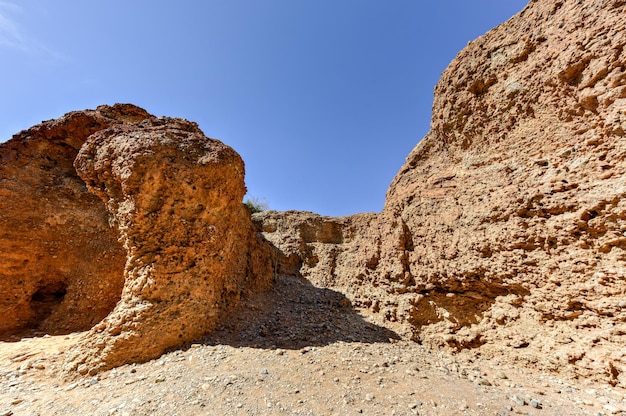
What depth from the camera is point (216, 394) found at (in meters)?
3.95

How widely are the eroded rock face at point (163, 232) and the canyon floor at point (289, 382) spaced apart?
466mm

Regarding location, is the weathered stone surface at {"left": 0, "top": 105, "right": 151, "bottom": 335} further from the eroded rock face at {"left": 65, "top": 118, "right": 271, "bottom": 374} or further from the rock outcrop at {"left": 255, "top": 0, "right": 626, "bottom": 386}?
the rock outcrop at {"left": 255, "top": 0, "right": 626, "bottom": 386}

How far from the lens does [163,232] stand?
623 centimetres

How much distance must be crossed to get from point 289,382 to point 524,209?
6228 mm

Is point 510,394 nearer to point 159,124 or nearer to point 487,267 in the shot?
point 487,267

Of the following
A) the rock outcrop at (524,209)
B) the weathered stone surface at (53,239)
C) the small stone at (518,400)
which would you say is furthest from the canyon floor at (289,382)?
the weathered stone surface at (53,239)

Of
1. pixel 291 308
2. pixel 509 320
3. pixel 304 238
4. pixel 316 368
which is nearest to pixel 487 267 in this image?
pixel 509 320

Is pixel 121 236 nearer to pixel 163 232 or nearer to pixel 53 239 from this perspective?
pixel 163 232

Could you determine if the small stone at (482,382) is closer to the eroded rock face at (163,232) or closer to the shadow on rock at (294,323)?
the shadow on rock at (294,323)

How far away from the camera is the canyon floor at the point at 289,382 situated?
12.4 ft

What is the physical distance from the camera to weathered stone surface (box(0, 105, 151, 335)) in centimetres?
780

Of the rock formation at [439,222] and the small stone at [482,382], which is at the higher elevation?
the rock formation at [439,222]

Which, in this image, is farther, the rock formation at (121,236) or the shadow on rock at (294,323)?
the shadow on rock at (294,323)

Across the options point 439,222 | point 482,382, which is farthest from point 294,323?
point 439,222
